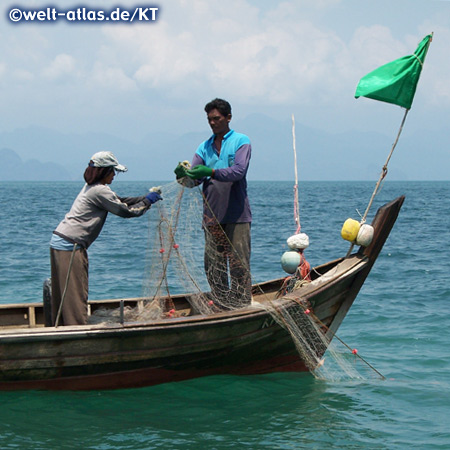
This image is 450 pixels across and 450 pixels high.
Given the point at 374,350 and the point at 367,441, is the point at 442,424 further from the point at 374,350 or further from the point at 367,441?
the point at 374,350

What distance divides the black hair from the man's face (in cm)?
3

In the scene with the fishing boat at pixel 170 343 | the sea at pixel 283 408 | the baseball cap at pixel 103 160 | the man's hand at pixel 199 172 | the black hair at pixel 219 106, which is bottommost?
the sea at pixel 283 408

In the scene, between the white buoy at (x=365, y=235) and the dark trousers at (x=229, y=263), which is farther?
the white buoy at (x=365, y=235)

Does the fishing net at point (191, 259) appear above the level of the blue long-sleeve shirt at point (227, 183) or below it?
below

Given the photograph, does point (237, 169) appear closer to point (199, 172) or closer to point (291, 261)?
point (199, 172)

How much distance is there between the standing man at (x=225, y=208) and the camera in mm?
6164

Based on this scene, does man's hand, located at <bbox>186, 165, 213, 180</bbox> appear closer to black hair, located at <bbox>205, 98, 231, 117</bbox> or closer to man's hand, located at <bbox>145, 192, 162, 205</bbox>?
man's hand, located at <bbox>145, 192, 162, 205</bbox>

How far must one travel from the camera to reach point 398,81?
6.70 m

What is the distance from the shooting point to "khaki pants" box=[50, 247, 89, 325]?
5805 millimetres

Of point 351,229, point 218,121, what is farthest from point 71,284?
point 351,229

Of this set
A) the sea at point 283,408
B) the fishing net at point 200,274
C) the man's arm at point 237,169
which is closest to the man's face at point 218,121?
the man's arm at point 237,169

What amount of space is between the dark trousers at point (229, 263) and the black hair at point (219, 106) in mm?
1014

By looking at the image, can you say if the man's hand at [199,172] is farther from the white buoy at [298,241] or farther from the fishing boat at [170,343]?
the white buoy at [298,241]

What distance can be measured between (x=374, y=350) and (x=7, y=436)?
461cm
